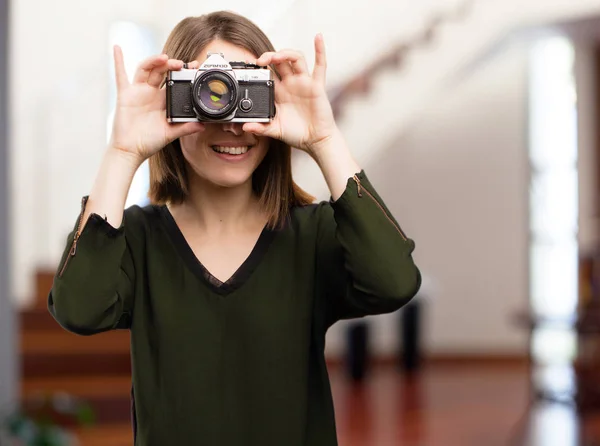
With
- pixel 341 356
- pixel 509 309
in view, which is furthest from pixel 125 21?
pixel 509 309

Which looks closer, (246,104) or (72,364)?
(246,104)

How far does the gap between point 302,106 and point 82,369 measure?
12.3ft

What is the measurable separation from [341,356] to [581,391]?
206 cm

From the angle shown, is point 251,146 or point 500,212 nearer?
point 251,146

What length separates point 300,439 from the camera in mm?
1131

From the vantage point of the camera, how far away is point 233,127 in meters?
1.12

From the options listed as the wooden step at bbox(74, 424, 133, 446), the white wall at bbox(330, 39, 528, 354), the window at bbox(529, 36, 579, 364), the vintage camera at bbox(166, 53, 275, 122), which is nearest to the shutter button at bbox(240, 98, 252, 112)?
the vintage camera at bbox(166, 53, 275, 122)

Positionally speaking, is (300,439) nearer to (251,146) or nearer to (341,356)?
(251,146)

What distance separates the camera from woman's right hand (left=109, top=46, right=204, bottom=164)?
1.13 metres

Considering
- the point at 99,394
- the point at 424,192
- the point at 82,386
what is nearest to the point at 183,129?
the point at 99,394

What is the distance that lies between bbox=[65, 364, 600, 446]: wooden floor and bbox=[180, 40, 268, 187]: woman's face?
3026 millimetres

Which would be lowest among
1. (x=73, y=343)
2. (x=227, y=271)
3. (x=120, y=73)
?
(x=73, y=343)

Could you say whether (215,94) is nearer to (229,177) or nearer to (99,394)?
(229,177)

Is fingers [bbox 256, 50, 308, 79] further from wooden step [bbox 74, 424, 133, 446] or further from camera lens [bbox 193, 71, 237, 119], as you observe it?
wooden step [bbox 74, 424, 133, 446]
